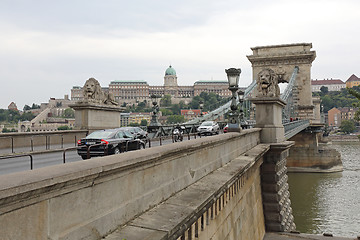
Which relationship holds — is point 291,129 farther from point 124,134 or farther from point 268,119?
point 124,134

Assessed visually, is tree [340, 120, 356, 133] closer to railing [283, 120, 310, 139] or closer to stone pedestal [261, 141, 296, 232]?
railing [283, 120, 310, 139]

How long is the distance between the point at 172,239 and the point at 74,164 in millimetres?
1419

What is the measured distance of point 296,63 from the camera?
49.0 m

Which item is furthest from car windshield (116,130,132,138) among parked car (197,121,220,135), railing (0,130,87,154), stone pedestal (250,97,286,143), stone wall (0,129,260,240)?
parked car (197,121,220,135)

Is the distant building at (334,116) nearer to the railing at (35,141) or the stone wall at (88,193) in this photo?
the railing at (35,141)

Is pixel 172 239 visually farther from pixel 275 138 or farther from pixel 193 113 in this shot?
pixel 193 113

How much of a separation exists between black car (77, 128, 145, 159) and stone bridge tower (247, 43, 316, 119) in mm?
40159

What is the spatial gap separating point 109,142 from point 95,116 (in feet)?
20.7

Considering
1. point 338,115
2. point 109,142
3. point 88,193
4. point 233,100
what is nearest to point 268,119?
point 233,100

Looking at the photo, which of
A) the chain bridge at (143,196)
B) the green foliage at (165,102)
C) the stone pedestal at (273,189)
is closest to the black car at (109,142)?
the chain bridge at (143,196)

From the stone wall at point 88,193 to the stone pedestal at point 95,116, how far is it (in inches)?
443

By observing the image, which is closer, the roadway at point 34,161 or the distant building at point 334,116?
the roadway at point 34,161

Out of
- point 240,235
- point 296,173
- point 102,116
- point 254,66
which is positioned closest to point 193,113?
point 254,66

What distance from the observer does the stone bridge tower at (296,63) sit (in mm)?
48469
